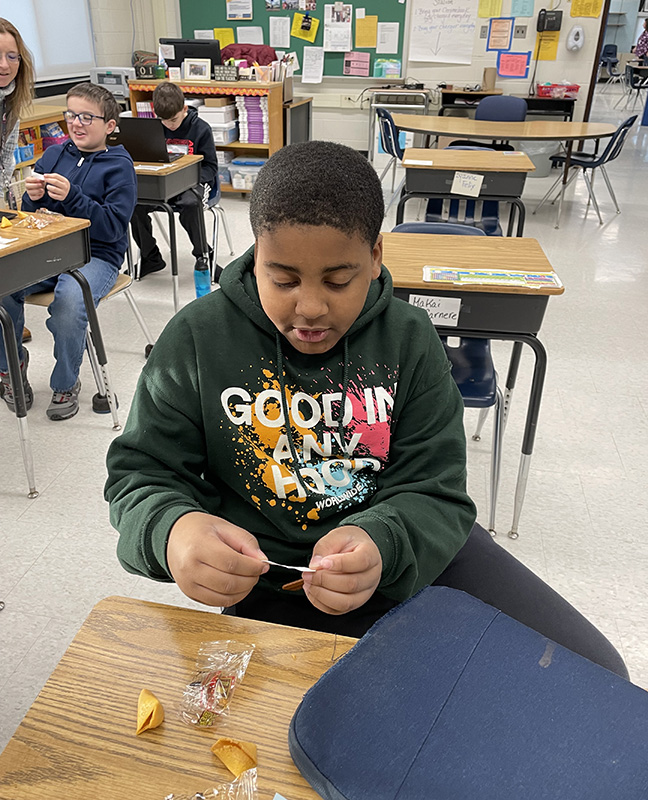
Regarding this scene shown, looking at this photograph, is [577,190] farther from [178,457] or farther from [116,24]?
[178,457]

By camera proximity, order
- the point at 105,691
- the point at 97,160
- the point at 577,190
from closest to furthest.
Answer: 1. the point at 105,691
2. the point at 97,160
3. the point at 577,190

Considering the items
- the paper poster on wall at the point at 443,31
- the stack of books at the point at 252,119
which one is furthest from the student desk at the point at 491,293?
the paper poster on wall at the point at 443,31

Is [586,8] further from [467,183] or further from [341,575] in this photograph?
[341,575]

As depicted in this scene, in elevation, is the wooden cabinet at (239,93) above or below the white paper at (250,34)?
below

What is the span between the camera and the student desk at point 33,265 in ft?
6.64

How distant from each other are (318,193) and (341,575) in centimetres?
43

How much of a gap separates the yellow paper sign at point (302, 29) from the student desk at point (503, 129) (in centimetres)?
236

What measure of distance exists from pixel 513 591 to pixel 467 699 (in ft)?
1.45

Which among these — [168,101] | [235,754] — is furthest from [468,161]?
[235,754]

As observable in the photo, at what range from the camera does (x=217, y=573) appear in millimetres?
712

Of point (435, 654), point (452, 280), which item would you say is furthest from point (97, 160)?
point (435, 654)

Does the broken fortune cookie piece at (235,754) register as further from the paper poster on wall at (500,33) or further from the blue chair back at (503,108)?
the paper poster on wall at (500,33)

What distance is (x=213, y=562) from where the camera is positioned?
2.35ft

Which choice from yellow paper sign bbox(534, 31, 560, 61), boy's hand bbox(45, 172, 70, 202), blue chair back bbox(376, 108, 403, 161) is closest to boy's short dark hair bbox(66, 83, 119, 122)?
boy's hand bbox(45, 172, 70, 202)
